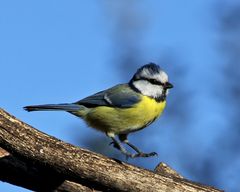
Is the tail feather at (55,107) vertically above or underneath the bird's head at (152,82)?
underneath

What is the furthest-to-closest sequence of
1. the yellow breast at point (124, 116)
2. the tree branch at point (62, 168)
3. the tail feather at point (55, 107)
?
1. the yellow breast at point (124, 116)
2. the tail feather at point (55, 107)
3. the tree branch at point (62, 168)

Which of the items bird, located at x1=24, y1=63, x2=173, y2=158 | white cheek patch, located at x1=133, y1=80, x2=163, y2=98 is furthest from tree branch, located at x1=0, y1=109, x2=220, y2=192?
white cheek patch, located at x1=133, y1=80, x2=163, y2=98

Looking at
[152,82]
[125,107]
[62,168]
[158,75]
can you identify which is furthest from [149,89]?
[62,168]

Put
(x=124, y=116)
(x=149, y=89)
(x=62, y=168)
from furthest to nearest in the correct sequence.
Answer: (x=149, y=89)
(x=124, y=116)
(x=62, y=168)

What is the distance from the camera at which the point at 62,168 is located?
19.3ft

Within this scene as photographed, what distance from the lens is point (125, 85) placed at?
7.30 meters

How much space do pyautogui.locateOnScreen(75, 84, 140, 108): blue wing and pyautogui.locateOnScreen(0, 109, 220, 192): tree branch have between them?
1.01 metres

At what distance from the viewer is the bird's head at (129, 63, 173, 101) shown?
279 inches

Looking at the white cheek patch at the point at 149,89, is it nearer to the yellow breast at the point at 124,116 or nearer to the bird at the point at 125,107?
the bird at the point at 125,107

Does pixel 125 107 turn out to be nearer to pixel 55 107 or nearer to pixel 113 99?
pixel 113 99

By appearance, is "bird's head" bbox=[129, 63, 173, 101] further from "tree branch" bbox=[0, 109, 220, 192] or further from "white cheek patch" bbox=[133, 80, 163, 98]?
"tree branch" bbox=[0, 109, 220, 192]

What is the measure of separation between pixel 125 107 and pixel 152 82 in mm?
378

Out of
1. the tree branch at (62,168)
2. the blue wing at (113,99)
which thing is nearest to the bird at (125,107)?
the blue wing at (113,99)

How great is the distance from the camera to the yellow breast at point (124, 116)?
6.94 metres
